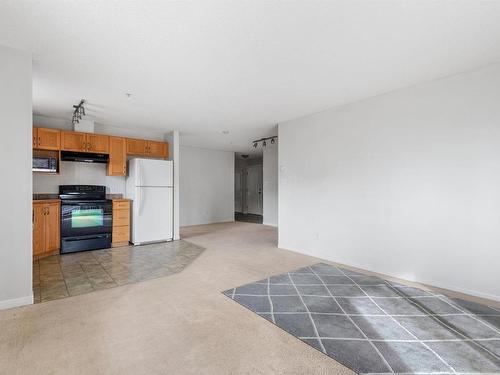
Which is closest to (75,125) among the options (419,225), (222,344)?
Answer: (222,344)

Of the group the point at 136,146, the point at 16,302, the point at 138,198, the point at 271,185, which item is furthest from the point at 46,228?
the point at 271,185

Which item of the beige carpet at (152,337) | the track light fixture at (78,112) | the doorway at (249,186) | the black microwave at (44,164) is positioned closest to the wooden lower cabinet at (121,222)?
the black microwave at (44,164)

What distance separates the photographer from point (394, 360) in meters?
1.82

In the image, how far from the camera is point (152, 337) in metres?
2.10

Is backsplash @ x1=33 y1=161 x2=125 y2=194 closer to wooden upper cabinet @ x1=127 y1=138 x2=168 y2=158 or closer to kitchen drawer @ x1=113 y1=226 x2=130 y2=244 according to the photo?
wooden upper cabinet @ x1=127 y1=138 x2=168 y2=158

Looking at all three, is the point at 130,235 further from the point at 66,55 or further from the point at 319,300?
the point at 319,300

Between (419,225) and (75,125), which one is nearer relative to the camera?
(419,225)

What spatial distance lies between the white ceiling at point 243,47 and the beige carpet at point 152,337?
258 cm

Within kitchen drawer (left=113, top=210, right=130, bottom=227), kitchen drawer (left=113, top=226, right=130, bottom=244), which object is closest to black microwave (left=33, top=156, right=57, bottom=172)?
kitchen drawer (left=113, top=210, right=130, bottom=227)

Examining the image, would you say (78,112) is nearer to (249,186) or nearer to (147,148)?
(147,148)

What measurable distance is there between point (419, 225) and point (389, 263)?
2.27 ft

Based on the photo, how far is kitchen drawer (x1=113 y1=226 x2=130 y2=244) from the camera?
5.23 meters

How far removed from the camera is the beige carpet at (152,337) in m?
1.76

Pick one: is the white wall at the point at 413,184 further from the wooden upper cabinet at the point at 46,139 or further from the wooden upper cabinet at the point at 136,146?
the wooden upper cabinet at the point at 46,139
